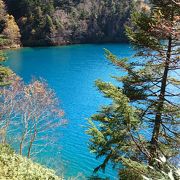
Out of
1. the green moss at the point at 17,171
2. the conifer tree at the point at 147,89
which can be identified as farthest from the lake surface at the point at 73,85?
the green moss at the point at 17,171

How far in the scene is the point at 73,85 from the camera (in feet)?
144

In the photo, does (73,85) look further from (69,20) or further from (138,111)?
(69,20)

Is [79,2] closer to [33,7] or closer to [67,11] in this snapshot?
[67,11]

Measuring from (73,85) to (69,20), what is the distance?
53.3 meters

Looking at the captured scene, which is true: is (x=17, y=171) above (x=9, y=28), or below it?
above

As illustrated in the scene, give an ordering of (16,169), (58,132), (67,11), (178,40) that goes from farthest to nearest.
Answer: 1. (67,11)
2. (58,132)
3. (16,169)
4. (178,40)

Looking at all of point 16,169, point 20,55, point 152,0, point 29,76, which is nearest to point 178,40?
point 152,0

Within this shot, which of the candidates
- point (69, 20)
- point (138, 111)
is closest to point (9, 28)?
point (69, 20)

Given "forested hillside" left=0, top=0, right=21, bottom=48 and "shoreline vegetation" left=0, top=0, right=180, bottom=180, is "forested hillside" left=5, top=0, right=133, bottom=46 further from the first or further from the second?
"shoreline vegetation" left=0, top=0, right=180, bottom=180

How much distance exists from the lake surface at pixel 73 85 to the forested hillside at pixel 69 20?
1279 cm

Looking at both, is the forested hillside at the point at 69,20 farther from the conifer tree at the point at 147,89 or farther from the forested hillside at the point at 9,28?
the conifer tree at the point at 147,89

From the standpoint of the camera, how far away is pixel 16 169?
12.2 m

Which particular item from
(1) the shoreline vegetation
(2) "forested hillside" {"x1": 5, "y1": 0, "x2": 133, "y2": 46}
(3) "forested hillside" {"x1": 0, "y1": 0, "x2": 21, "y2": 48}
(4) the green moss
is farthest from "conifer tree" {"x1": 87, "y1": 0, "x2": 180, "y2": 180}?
(2) "forested hillside" {"x1": 5, "y1": 0, "x2": 133, "y2": 46}

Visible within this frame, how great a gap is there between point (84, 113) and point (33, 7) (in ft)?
213
